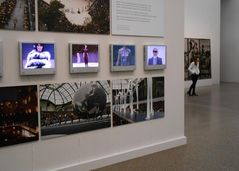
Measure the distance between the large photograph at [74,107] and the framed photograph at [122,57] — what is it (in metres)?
0.30

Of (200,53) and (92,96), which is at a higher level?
(200,53)

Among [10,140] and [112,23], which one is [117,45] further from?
[10,140]

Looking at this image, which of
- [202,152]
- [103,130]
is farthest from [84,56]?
[202,152]

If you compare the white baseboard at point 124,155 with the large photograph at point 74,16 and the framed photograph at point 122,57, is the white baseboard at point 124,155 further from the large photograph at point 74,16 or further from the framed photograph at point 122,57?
the large photograph at point 74,16

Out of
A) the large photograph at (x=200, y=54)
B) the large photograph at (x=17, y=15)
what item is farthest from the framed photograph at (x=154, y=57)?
the large photograph at (x=200, y=54)

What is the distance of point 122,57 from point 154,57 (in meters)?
0.68

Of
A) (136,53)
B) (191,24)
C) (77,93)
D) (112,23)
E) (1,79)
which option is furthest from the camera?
(191,24)

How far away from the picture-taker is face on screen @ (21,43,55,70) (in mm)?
3490

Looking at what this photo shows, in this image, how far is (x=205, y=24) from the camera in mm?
18359

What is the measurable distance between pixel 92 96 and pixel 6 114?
1.20m

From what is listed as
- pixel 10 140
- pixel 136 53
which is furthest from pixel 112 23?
pixel 10 140

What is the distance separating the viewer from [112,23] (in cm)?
429

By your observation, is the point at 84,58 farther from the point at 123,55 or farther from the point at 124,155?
the point at 124,155

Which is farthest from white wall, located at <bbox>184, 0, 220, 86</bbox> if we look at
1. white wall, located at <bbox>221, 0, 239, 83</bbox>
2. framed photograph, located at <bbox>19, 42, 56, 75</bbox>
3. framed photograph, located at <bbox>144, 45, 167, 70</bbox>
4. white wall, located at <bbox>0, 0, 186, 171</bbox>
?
framed photograph, located at <bbox>19, 42, 56, 75</bbox>
